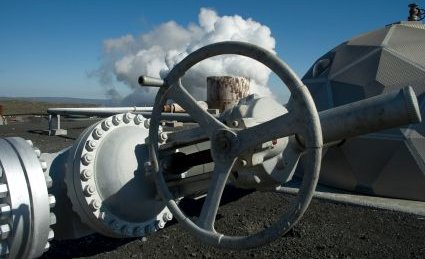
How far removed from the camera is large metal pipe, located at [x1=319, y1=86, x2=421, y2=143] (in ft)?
6.70

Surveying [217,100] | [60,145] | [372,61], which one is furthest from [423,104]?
[60,145]

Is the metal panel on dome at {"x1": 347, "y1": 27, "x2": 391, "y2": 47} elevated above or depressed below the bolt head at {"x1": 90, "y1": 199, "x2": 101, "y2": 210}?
above

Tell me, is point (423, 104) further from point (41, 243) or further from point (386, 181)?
point (41, 243)

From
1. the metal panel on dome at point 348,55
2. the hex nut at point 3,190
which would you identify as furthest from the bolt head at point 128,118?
the metal panel on dome at point 348,55

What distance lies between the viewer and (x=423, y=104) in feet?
17.0

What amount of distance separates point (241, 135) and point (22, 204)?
1.34 meters

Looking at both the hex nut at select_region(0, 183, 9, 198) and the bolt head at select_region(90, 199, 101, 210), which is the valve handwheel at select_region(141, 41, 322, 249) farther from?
the hex nut at select_region(0, 183, 9, 198)

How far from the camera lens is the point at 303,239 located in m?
4.11

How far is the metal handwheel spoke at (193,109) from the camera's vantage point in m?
2.42

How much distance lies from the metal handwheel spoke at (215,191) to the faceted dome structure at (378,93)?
11.4 ft

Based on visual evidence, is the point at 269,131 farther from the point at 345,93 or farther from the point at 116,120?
the point at 345,93

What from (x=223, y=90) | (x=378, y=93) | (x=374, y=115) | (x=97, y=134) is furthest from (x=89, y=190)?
(x=223, y=90)

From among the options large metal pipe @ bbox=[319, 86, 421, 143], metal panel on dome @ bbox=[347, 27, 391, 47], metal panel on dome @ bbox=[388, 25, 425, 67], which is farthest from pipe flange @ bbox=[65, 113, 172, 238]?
metal panel on dome @ bbox=[347, 27, 391, 47]

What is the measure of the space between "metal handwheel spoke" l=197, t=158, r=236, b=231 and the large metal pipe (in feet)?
1.85
